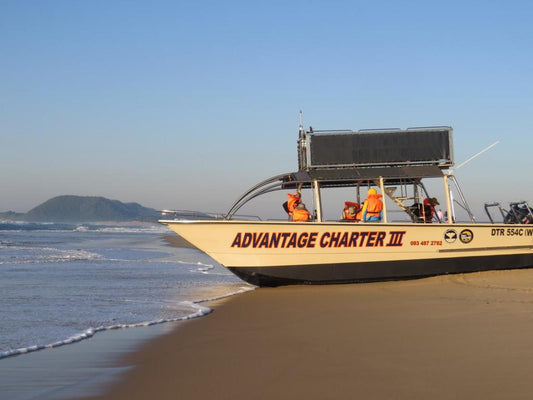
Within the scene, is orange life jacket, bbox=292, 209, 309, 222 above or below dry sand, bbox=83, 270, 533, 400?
above

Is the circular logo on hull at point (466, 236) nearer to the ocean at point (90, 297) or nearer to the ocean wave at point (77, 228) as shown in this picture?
the ocean at point (90, 297)

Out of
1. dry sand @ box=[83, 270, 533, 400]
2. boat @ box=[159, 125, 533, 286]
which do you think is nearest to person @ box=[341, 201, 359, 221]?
boat @ box=[159, 125, 533, 286]

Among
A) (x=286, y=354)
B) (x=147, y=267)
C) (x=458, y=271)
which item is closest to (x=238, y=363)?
(x=286, y=354)

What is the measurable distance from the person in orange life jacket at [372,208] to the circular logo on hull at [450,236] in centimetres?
130

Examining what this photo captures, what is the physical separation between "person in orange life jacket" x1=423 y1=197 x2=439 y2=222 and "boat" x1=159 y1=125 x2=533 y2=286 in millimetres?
94

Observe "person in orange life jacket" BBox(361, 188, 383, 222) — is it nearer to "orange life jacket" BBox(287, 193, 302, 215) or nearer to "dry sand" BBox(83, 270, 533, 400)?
"orange life jacket" BBox(287, 193, 302, 215)

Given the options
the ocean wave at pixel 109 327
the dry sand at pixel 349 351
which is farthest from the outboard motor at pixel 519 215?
the ocean wave at pixel 109 327

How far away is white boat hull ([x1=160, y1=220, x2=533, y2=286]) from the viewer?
37.9 feet

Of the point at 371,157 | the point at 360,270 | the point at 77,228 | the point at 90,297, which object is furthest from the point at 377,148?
the point at 77,228

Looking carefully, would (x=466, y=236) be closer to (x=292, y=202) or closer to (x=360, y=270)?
(x=360, y=270)

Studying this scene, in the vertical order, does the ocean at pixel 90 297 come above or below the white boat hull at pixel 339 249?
below

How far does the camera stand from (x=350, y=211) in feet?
42.3

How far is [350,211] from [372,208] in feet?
2.32

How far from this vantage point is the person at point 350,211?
42.4 ft
